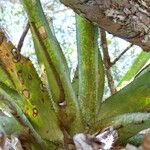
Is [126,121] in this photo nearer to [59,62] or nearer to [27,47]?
[59,62]

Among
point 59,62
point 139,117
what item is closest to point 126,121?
point 139,117

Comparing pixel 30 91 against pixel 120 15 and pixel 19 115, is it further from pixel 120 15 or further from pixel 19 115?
pixel 120 15

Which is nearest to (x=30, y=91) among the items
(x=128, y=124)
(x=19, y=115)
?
(x=19, y=115)

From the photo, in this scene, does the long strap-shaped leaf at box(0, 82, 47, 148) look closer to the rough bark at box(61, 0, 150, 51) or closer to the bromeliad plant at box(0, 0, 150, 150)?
the bromeliad plant at box(0, 0, 150, 150)

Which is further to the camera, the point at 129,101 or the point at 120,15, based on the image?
the point at 129,101

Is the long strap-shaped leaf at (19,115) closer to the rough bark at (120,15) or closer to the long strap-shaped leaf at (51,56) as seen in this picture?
the long strap-shaped leaf at (51,56)

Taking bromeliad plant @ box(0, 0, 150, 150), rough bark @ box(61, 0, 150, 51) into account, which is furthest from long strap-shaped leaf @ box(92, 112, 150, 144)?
rough bark @ box(61, 0, 150, 51)
